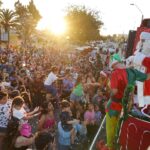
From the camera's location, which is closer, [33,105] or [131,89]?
[131,89]

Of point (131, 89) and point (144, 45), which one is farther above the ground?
point (144, 45)

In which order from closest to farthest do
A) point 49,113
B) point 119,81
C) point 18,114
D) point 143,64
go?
point 143,64
point 119,81
point 18,114
point 49,113

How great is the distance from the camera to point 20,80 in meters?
12.0

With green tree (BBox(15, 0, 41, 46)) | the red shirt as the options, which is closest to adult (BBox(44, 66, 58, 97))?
the red shirt

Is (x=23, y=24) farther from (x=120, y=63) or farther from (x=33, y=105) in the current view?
(x=120, y=63)

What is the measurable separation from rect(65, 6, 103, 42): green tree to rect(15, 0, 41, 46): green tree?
6551 mm

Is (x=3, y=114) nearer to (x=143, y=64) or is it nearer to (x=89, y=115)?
(x=143, y=64)

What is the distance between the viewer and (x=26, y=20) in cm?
5138

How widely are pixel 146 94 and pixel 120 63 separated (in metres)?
0.76

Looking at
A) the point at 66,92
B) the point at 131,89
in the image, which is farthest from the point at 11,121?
the point at 66,92

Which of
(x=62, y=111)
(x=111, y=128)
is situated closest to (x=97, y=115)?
(x=62, y=111)

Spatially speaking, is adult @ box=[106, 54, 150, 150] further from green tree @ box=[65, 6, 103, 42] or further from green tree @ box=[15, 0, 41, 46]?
green tree @ box=[65, 6, 103, 42]

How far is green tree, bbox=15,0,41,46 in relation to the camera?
5026 cm

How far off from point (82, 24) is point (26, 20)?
24.3 meters
